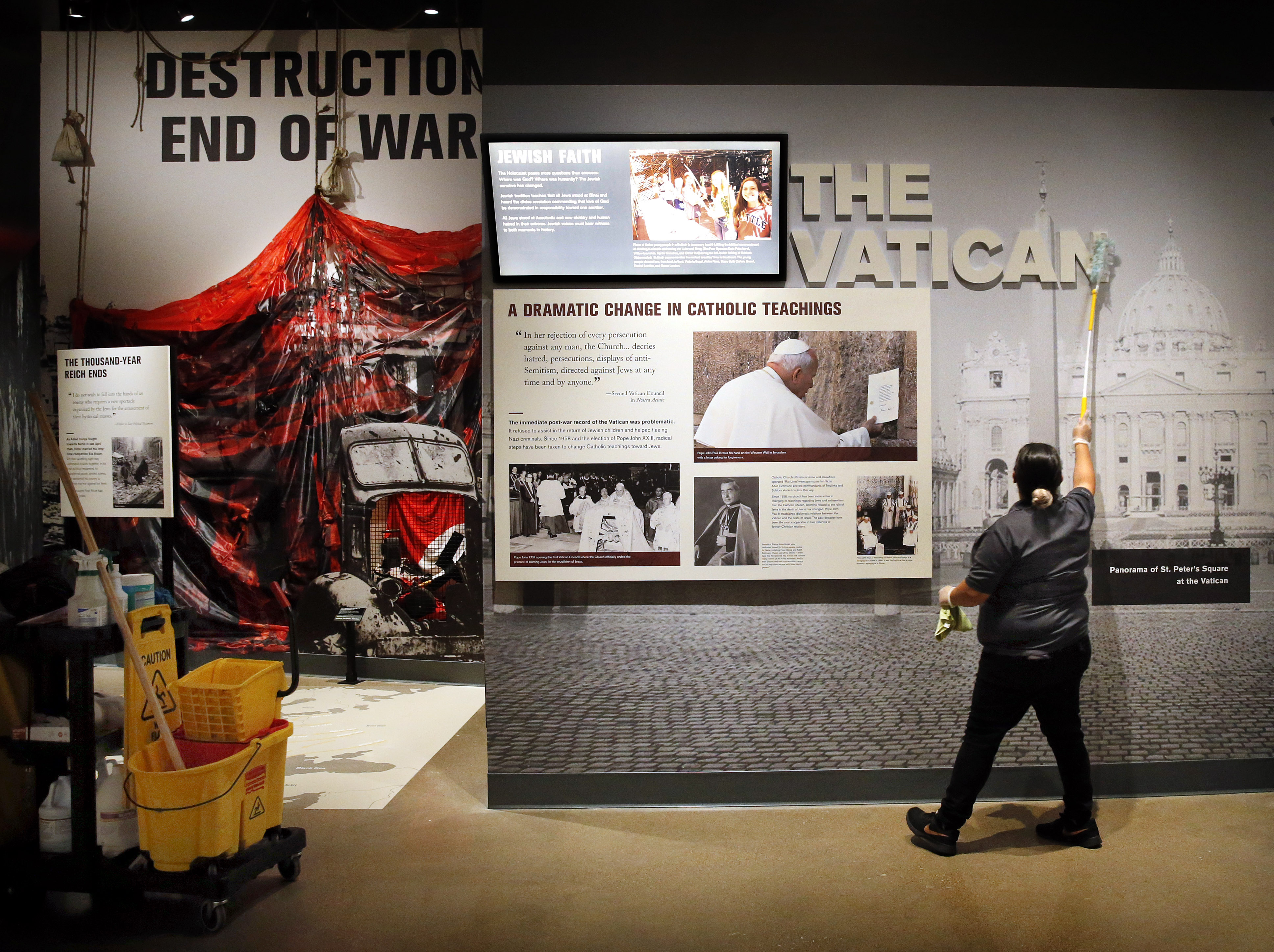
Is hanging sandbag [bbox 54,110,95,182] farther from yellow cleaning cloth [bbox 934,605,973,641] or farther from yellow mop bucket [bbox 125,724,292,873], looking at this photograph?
yellow cleaning cloth [bbox 934,605,973,641]

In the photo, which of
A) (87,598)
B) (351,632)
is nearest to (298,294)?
(351,632)

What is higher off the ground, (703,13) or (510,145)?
(703,13)

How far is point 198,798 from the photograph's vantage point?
249 cm

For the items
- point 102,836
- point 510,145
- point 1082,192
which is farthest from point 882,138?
point 102,836

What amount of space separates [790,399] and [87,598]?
247 cm

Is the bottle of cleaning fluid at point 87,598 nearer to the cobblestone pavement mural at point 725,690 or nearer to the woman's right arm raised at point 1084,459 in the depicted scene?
the cobblestone pavement mural at point 725,690

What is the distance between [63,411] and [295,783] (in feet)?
11.4

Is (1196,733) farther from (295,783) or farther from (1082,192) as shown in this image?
(295,783)

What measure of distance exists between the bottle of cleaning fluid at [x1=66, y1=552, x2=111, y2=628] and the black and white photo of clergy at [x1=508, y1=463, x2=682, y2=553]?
1.38 meters

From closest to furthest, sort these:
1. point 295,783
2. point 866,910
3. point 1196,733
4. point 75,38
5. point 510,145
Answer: point 866,910 → point 510,145 → point 1196,733 → point 295,783 → point 75,38

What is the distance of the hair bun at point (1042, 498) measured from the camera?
9.66ft

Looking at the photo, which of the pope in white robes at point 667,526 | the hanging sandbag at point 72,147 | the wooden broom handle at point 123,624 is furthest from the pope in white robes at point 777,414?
the hanging sandbag at point 72,147

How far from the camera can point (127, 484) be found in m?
5.73

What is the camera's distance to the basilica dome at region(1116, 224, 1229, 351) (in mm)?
3477
